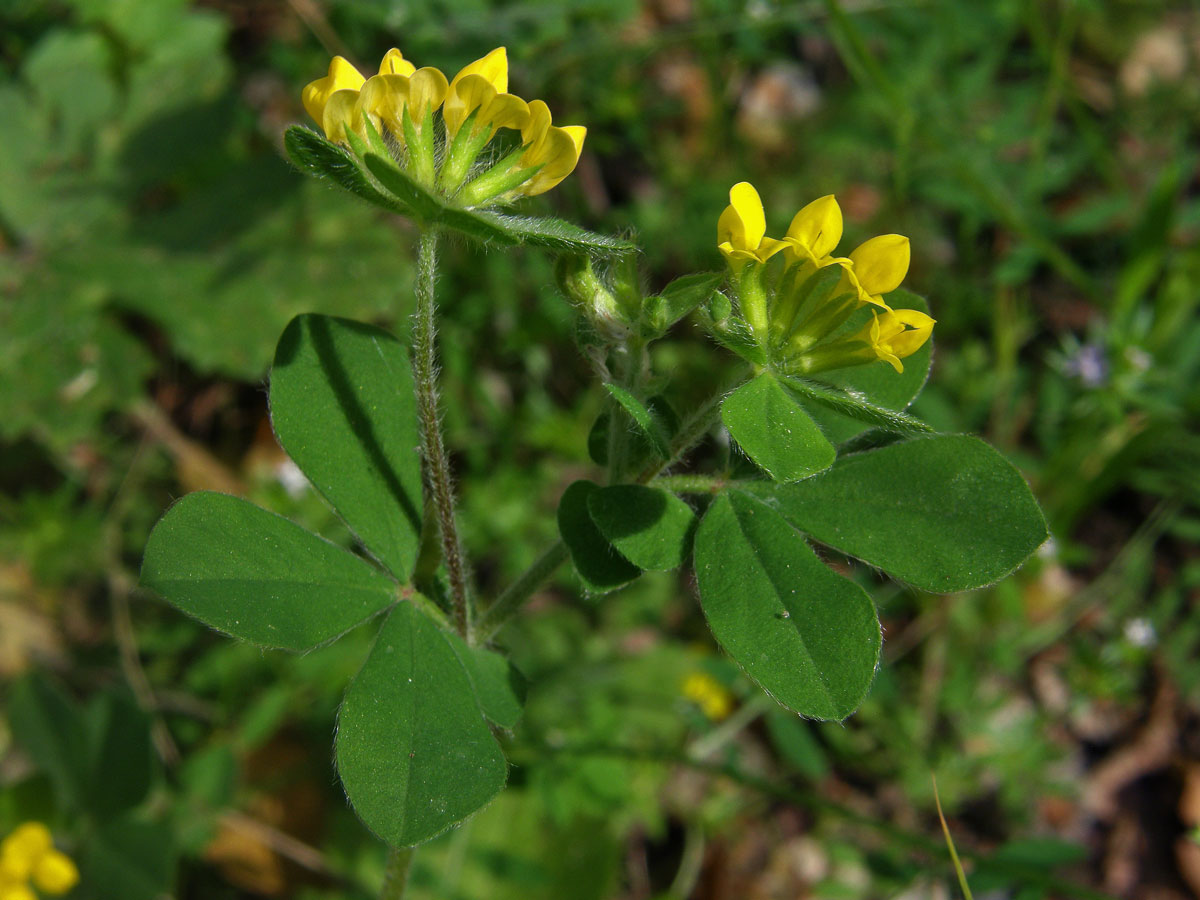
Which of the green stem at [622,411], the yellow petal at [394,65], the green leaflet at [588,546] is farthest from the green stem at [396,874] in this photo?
the yellow petal at [394,65]

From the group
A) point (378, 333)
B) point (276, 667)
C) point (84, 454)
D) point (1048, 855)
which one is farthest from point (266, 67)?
point (1048, 855)

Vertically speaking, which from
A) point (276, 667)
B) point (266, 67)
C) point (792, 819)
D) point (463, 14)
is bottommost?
point (792, 819)

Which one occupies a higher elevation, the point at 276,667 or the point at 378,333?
the point at 378,333

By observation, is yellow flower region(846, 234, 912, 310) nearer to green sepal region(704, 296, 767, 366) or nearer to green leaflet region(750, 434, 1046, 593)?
green sepal region(704, 296, 767, 366)

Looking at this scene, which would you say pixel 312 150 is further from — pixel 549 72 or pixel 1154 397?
pixel 1154 397

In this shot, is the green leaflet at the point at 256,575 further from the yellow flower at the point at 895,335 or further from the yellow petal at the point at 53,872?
the yellow petal at the point at 53,872

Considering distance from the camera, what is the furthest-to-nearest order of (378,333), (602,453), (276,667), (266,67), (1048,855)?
1. (266,67)
2. (276,667)
3. (1048,855)
4. (378,333)
5. (602,453)

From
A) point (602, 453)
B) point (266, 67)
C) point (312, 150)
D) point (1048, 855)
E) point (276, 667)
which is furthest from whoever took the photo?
point (266, 67)

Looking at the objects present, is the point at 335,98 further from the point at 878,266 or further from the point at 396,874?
the point at 396,874
